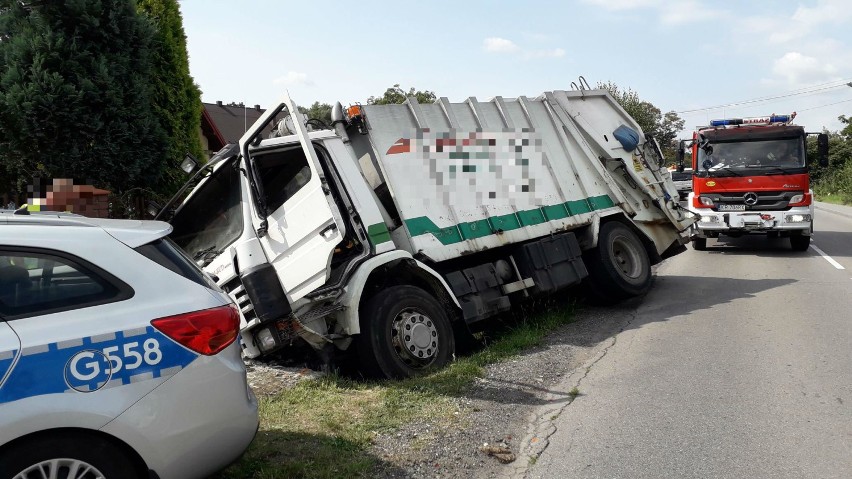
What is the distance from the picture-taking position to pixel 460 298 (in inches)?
284

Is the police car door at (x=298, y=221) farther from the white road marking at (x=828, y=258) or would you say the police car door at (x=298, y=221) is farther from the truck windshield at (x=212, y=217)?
the white road marking at (x=828, y=258)

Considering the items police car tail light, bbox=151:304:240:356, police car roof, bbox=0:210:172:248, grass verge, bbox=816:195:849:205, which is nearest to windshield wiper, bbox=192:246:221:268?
police car roof, bbox=0:210:172:248

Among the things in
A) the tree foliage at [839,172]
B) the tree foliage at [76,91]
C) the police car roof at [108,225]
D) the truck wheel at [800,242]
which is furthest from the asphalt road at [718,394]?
the tree foliage at [839,172]

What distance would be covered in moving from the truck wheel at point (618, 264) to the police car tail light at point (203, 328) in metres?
6.19

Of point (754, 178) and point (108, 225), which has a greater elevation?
point (108, 225)

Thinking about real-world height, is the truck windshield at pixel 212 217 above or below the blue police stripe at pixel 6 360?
above

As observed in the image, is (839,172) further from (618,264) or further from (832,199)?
(618,264)

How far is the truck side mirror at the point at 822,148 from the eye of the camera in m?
14.5

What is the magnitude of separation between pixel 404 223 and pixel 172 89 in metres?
5.09

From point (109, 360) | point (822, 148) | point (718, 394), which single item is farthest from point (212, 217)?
point (822, 148)

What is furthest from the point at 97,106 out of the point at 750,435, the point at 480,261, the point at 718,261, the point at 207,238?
the point at 718,261

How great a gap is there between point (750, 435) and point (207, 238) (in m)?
4.88

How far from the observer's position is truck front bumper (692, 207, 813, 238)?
565 inches

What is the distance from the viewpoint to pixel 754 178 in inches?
574
